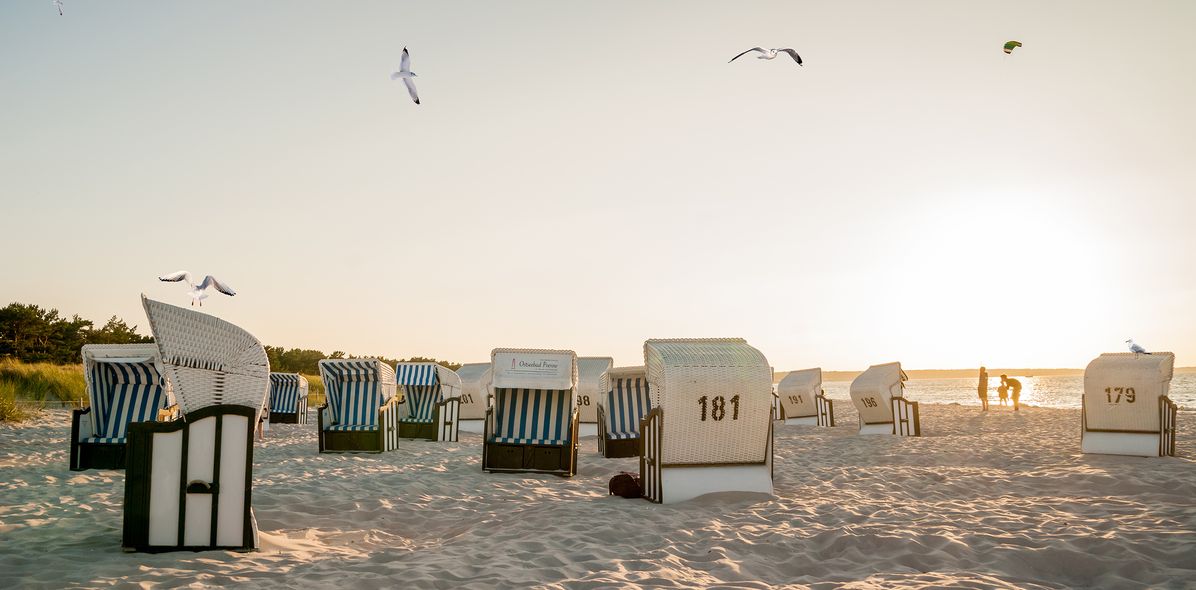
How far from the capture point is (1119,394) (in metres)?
13.6

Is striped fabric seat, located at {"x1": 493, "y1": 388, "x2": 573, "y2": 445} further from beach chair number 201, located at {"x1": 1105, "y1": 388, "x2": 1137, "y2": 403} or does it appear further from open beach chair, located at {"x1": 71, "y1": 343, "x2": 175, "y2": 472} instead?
beach chair number 201, located at {"x1": 1105, "y1": 388, "x2": 1137, "y2": 403}

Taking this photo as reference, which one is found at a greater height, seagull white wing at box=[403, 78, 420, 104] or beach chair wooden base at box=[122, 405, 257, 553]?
seagull white wing at box=[403, 78, 420, 104]

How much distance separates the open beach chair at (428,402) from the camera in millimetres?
18672

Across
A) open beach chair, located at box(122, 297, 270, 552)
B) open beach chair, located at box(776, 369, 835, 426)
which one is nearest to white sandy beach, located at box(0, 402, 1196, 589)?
open beach chair, located at box(122, 297, 270, 552)

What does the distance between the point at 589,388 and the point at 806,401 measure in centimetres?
1049

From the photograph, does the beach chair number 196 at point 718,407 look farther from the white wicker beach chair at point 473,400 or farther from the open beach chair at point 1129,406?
the white wicker beach chair at point 473,400

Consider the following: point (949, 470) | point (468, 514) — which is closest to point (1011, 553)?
point (468, 514)

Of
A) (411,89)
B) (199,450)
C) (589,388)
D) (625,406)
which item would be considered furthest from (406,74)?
(589,388)

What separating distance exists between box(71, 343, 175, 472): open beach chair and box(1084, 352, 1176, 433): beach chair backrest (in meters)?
15.6

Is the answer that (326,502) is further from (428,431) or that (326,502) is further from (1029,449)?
(1029,449)

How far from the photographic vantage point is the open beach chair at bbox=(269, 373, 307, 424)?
83.5ft

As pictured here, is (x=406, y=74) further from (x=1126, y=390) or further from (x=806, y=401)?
(x=806, y=401)

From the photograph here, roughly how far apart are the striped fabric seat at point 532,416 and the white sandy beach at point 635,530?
2.63ft

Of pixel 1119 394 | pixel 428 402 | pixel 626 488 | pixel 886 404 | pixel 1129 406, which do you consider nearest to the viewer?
pixel 626 488
